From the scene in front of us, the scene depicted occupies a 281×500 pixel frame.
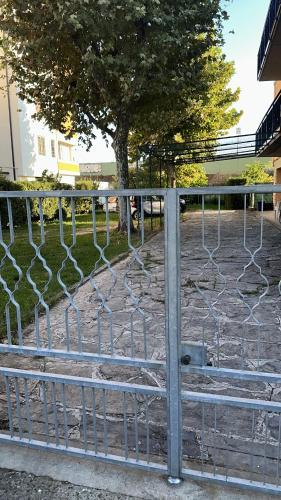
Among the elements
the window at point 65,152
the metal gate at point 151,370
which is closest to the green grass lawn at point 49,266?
the metal gate at point 151,370

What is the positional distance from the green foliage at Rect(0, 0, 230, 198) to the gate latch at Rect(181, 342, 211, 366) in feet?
26.8

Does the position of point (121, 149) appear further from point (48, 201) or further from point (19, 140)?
point (19, 140)

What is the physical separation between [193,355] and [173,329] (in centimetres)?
18

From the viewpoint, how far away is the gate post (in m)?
1.96

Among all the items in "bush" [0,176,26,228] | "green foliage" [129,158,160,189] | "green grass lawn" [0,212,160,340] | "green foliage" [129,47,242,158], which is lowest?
"green grass lawn" [0,212,160,340]

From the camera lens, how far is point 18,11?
9.59m

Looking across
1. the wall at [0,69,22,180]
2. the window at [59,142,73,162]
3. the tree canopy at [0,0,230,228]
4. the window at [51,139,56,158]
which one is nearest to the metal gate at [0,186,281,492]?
the tree canopy at [0,0,230,228]

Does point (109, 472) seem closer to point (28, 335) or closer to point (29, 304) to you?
point (28, 335)

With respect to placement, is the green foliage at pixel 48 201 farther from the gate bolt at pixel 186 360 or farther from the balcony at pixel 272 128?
the gate bolt at pixel 186 360

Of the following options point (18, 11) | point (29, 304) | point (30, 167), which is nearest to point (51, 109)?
point (18, 11)

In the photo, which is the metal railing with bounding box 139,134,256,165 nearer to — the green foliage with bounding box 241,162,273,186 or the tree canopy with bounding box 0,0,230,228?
the tree canopy with bounding box 0,0,230,228

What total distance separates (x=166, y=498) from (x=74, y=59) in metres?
11.6

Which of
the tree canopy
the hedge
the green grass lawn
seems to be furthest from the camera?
the hedge

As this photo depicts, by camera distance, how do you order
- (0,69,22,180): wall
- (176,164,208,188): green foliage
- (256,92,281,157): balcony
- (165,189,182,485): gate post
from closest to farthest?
1. (165,189,182,485): gate post
2. (256,92,281,157): balcony
3. (0,69,22,180): wall
4. (176,164,208,188): green foliage
